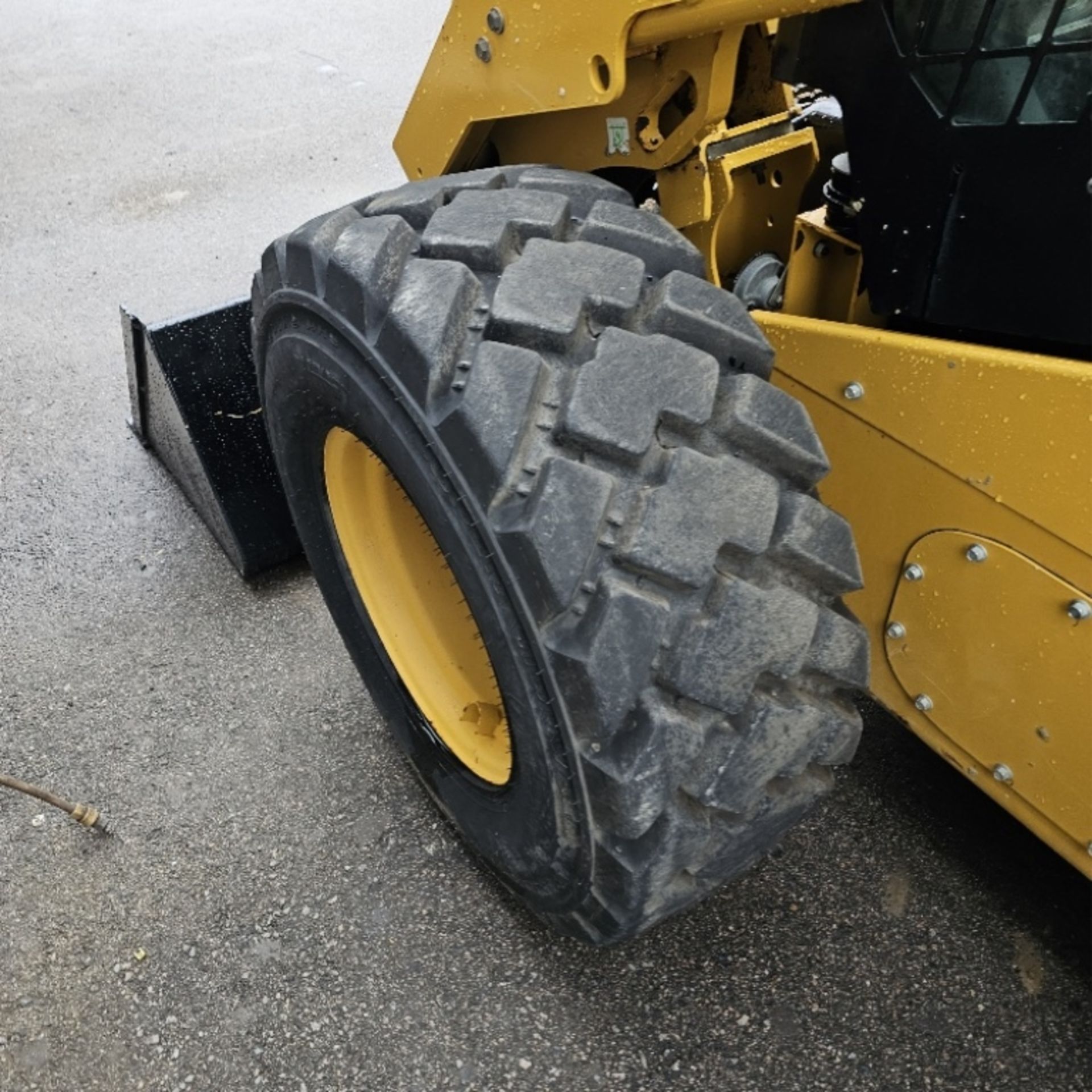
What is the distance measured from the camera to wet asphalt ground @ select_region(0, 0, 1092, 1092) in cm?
145

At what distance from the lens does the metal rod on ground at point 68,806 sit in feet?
5.62

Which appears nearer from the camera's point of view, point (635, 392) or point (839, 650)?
point (635, 392)

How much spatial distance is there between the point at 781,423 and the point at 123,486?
1.85 m

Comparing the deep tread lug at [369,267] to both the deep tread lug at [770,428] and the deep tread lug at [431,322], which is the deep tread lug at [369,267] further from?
the deep tread lug at [770,428]

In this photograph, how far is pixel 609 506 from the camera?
1035 mm

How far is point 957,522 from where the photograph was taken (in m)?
1.19

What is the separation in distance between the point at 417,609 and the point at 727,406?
2.56 feet

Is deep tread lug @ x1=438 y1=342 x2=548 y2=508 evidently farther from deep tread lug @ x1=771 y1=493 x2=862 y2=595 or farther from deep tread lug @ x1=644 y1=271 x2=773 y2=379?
deep tread lug @ x1=771 y1=493 x2=862 y2=595

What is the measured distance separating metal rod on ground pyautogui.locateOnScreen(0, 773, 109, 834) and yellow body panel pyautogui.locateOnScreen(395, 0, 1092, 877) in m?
1.19

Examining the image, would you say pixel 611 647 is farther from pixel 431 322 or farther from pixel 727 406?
pixel 431 322

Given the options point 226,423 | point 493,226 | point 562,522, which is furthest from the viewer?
point 226,423

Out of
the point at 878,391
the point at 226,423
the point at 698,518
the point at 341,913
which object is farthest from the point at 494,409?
the point at 226,423

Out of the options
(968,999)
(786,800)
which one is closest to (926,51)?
(786,800)

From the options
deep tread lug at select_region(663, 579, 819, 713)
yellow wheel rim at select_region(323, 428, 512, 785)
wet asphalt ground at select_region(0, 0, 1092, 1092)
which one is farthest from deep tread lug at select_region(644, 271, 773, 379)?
wet asphalt ground at select_region(0, 0, 1092, 1092)
